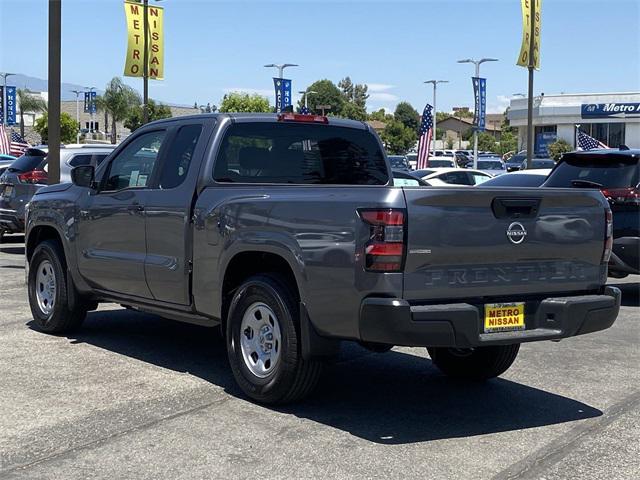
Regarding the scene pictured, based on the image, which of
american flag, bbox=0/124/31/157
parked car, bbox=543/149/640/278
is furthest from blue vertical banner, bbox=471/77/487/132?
parked car, bbox=543/149/640/278

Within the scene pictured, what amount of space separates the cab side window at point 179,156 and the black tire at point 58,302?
1.65m

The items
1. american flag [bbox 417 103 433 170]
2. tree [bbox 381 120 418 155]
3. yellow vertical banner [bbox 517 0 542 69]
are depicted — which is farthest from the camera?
tree [bbox 381 120 418 155]

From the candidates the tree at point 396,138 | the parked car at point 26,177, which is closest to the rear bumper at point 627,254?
the parked car at point 26,177

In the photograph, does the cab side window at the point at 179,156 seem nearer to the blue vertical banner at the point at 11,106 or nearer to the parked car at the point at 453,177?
the parked car at the point at 453,177

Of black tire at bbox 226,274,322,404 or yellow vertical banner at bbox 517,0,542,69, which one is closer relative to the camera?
black tire at bbox 226,274,322,404

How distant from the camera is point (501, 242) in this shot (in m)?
5.29

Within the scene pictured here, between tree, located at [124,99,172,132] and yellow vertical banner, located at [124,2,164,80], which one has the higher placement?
tree, located at [124,99,172,132]

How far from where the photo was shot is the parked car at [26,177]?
14367mm

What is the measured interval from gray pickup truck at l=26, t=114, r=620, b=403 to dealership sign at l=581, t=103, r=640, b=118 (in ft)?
196

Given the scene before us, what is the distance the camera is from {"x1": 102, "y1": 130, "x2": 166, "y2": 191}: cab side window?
7.12 m

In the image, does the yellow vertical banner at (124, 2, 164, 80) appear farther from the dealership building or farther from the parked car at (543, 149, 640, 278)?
the dealership building

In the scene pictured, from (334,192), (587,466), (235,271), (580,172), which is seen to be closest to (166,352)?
(235,271)

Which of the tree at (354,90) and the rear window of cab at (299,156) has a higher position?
the tree at (354,90)

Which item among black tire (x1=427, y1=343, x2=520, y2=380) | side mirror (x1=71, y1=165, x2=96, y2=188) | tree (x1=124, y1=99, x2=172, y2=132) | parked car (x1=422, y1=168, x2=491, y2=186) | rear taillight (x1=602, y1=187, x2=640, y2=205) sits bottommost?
black tire (x1=427, y1=343, x2=520, y2=380)
